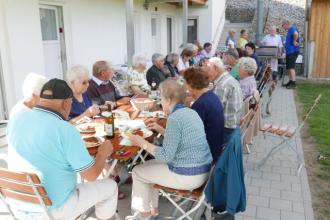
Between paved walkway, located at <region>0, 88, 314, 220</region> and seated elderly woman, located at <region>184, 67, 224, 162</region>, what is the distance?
74cm

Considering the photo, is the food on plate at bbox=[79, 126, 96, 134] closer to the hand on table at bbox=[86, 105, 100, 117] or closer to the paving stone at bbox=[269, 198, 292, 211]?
the hand on table at bbox=[86, 105, 100, 117]

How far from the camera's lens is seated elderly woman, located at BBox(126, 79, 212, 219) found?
236cm

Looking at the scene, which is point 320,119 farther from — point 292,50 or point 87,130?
point 87,130

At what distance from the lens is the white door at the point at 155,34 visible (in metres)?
11.5

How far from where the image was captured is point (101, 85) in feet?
12.9

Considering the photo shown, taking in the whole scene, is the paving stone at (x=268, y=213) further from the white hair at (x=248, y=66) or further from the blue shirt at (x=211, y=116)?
the white hair at (x=248, y=66)

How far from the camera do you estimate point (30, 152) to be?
190 centimetres

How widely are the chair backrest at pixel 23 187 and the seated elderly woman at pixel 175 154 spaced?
2.57ft

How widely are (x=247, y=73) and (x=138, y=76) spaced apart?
148 cm

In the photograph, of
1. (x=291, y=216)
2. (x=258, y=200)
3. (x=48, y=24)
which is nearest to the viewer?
(x=291, y=216)

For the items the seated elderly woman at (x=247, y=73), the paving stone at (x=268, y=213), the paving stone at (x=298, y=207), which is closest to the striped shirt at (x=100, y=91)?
the seated elderly woman at (x=247, y=73)

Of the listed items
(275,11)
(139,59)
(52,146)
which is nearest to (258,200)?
(52,146)

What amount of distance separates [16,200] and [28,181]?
0.29 meters

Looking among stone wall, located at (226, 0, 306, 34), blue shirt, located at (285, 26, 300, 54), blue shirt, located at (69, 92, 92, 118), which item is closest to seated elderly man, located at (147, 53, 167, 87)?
blue shirt, located at (69, 92, 92, 118)
